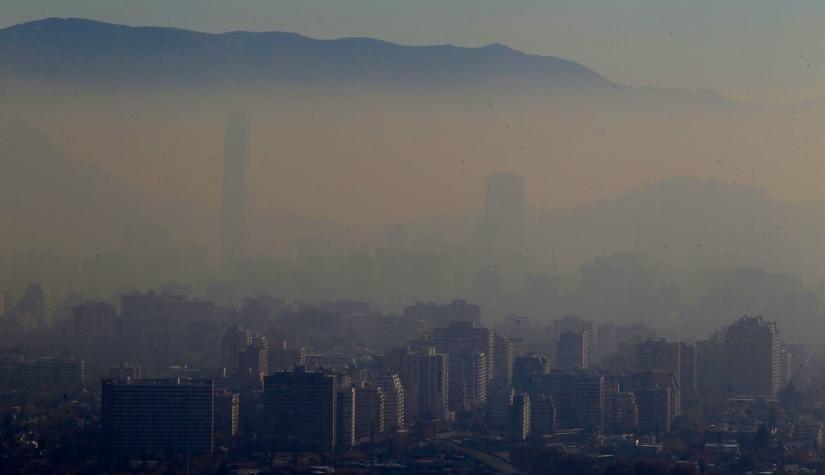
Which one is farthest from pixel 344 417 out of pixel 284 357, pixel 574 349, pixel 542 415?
pixel 574 349

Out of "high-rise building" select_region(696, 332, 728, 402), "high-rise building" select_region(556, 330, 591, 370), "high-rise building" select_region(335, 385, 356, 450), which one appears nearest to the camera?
"high-rise building" select_region(335, 385, 356, 450)

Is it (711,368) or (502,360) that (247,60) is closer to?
(502,360)

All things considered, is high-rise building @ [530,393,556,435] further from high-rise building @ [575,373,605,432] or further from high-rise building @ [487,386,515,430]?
high-rise building @ [575,373,605,432]

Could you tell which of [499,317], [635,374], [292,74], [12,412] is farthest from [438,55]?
[12,412]

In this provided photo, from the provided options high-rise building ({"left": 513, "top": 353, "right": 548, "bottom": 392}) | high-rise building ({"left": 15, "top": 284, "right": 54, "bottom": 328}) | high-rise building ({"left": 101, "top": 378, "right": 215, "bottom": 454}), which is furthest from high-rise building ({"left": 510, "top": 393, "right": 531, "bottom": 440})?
high-rise building ({"left": 15, "top": 284, "right": 54, "bottom": 328})

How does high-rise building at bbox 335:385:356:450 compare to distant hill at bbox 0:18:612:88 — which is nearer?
high-rise building at bbox 335:385:356:450

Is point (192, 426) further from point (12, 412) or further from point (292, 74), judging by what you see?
point (292, 74)
